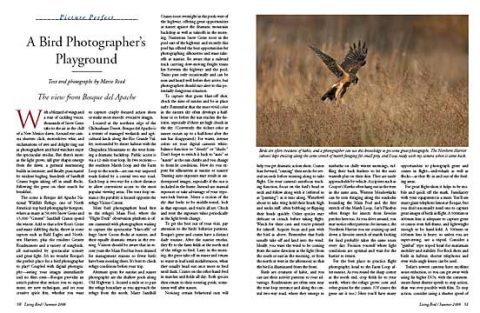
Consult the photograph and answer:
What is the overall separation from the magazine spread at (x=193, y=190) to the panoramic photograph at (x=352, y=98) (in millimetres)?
137

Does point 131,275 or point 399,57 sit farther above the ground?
point 399,57

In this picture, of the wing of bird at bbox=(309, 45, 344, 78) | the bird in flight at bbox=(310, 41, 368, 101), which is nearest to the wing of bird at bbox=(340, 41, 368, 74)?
the bird in flight at bbox=(310, 41, 368, 101)

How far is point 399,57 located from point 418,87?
1589mm

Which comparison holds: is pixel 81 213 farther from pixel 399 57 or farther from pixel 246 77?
pixel 399 57

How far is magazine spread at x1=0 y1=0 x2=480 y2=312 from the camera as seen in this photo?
28.3 ft

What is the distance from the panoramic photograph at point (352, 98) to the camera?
8.99 m

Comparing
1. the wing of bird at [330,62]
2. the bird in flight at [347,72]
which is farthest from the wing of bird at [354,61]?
the wing of bird at [330,62]

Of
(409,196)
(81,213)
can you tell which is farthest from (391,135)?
(81,213)

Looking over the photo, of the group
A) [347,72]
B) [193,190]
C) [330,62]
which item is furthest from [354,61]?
[193,190]

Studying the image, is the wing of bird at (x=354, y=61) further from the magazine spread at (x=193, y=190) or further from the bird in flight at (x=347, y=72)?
the magazine spread at (x=193, y=190)

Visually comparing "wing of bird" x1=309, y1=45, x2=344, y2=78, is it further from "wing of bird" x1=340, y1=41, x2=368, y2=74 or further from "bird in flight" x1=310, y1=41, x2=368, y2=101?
"wing of bird" x1=340, y1=41, x2=368, y2=74

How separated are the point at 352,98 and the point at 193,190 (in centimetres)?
200

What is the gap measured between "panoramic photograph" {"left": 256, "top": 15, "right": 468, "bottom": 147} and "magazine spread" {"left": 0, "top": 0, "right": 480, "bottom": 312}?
137 millimetres

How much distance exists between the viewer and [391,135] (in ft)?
29.6
